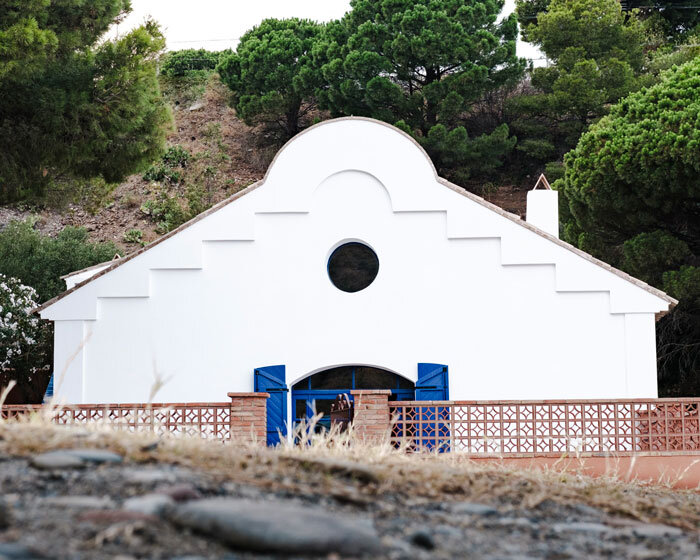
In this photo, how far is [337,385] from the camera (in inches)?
639

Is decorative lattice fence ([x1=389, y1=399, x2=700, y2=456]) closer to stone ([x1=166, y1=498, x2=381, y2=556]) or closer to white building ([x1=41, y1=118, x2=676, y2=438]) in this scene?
white building ([x1=41, y1=118, x2=676, y2=438])

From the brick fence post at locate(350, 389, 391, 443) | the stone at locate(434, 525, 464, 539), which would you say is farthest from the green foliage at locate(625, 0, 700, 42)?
the stone at locate(434, 525, 464, 539)

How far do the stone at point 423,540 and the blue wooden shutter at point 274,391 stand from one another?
1123cm

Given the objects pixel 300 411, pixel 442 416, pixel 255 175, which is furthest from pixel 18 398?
pixel 255 175

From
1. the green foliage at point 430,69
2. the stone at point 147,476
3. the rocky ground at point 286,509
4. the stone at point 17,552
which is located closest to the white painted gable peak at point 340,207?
the rocky ground at point 286,509

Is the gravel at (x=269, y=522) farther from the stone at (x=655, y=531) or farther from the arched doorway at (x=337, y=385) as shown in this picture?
the arched doorway at (x=337, y=385)

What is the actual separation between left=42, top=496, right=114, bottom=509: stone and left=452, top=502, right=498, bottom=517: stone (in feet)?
6.79

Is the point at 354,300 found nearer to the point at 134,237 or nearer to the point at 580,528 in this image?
the point at 580,528

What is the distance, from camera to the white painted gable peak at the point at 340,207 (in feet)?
52.2

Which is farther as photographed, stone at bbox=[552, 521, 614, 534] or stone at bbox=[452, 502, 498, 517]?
stone at bbox=[452, 502, 498, 517]

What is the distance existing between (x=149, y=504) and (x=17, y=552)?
773mm

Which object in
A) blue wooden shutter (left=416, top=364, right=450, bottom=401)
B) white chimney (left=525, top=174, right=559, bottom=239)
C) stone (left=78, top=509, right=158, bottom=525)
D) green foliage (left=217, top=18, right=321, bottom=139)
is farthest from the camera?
green foliage (left=217, top=18, right=321, bottom=139)

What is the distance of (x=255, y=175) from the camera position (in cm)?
4103

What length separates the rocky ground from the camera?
393cm
